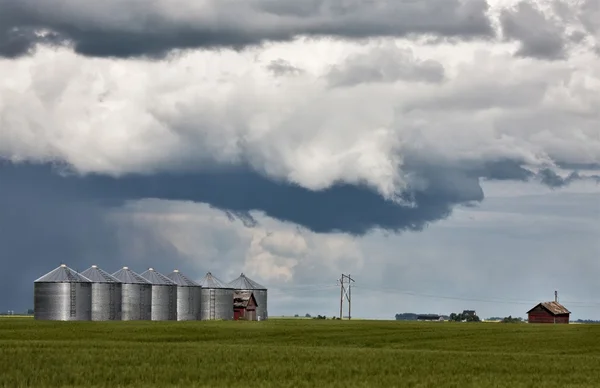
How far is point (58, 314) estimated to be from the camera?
149m

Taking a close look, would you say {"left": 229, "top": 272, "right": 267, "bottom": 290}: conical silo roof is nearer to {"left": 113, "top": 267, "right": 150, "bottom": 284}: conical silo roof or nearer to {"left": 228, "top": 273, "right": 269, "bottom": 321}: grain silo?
{"left": 228, "top": 273, "right": 269, "bottom": 321}: grain silo

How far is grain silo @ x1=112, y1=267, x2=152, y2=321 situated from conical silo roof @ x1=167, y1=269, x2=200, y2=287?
1177cm

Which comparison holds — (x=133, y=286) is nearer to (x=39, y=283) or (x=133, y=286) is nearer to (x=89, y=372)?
(x=39, y=283)

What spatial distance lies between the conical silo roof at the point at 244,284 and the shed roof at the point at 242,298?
10.8 feet

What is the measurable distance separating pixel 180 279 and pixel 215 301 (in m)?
8.72

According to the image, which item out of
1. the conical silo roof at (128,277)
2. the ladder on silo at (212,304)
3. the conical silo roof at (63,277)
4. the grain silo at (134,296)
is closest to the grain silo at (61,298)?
the conical silo roof at (63,277)

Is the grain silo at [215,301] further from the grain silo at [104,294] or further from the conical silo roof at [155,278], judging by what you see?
the grain silo at [104,294]

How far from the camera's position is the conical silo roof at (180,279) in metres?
177

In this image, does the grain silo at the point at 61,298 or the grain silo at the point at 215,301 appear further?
the grain silo at the point at 215,301

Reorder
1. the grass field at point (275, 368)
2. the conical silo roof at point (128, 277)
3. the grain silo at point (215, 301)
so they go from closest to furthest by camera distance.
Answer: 1. the grass field at point (275, 368)
2. the conical silo roof at point (128, 277)
3. the grain silo at point (215, 301)

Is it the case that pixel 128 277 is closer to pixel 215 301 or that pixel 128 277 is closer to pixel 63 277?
pixel 63 277

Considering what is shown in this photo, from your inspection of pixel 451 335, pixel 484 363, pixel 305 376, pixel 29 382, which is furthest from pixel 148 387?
pixel 451 335

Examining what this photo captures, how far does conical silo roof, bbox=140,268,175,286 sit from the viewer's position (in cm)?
16988

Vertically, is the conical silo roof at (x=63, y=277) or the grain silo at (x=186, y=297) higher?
the conical silo roof at (x=63, y=277)
